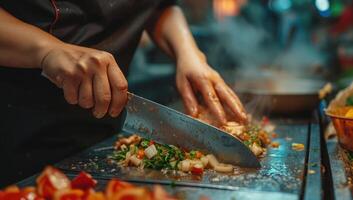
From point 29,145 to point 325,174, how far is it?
5.42 feet

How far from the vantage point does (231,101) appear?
2.49 meters

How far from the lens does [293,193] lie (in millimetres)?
1649

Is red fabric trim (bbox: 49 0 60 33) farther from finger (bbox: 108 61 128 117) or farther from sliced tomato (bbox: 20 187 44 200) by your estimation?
sliced tomato (bbox: 20 187 44 200)

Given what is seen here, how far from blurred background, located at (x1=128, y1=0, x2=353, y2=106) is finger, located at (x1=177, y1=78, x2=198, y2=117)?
1.11 meters

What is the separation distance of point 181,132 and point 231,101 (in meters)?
0.52

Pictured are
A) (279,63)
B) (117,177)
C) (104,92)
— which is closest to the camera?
(104,92)

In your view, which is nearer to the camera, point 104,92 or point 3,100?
point 104,92

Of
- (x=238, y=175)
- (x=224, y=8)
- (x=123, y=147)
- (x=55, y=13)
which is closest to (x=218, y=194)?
(x=238, y=175)

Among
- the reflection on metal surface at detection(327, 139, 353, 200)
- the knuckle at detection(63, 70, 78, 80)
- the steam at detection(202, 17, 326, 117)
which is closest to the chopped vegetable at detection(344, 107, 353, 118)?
the reflection on metal surface at detection(327, 139, 353, 200)

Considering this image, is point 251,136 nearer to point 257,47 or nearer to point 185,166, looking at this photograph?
point 185,166

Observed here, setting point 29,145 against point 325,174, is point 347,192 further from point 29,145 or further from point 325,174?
point 29,145

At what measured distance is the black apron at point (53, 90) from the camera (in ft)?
7.35

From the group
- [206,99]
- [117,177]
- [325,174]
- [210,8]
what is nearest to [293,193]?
[325,174]

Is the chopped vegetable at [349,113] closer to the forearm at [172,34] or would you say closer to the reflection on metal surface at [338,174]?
the reflection on metal surface at [338,174]
